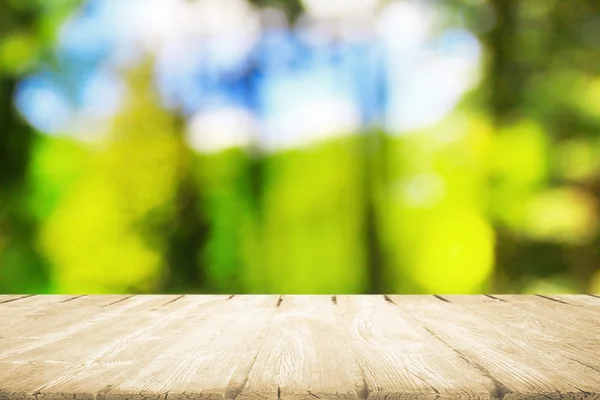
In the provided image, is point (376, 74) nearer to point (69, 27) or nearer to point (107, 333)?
point (69, 27)

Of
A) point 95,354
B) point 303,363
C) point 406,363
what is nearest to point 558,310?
point 406,363

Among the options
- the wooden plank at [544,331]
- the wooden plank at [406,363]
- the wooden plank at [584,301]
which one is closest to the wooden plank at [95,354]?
the wooden plank at [406,363]

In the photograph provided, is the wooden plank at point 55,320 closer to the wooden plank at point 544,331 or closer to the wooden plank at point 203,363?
the wooden plank at point 203,363

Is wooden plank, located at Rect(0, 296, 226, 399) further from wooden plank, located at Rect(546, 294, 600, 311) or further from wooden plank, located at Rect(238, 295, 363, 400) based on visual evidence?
wooden plank, located at Rect(546, 294, 600, 311)

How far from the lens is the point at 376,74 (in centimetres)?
207

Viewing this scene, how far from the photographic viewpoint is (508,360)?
34.5 inches

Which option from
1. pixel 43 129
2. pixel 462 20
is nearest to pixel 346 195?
pixel 462 20

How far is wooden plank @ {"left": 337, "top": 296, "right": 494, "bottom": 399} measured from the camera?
0.71 m

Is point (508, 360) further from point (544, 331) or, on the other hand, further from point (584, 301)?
point (584, 301)

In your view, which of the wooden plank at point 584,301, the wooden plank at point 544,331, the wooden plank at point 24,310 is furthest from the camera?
the wooden plank at point 584,301

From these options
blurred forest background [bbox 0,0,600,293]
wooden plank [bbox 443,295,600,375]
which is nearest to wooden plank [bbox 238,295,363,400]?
wooden plank [bbox 443,295,600,375]

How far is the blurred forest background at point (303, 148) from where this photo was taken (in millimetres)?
2049

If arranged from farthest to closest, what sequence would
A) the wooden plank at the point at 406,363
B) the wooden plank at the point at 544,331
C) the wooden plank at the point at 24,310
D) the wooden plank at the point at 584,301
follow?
the wooden plank at the point at 584,301
the wooden plank at the point at 24,310
the wooden plank at the point at 544,331
the wooden plank at the point at 406,363

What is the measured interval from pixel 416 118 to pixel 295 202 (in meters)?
0.52
